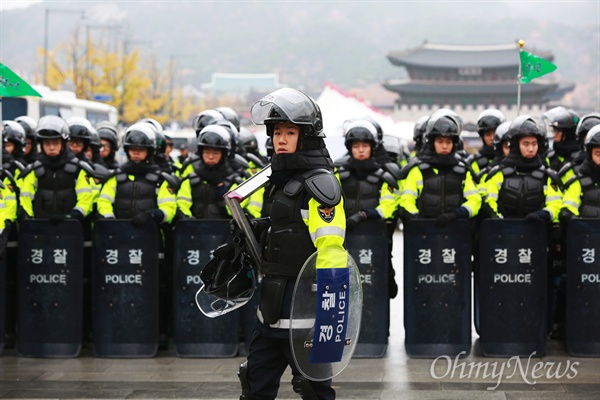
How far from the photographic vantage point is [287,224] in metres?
5.89

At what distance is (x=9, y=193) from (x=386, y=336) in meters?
3.44

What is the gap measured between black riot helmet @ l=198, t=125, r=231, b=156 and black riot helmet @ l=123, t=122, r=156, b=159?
0.43m

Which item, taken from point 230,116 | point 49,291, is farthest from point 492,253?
point 230,116

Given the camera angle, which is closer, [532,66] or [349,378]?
[349,378]

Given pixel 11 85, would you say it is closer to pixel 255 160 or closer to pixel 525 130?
pixel 255 160

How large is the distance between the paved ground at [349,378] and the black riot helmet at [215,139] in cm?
185

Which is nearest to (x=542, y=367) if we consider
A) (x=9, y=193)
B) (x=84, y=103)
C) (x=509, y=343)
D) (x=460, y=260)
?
(x=509, y=343)

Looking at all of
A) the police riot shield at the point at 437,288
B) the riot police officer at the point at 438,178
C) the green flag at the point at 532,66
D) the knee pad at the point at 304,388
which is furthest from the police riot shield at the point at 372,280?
the green flag at the point at 532,66

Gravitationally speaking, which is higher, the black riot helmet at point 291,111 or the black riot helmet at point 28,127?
the black riot helmet at point 28,127

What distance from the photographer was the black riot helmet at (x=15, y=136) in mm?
11750

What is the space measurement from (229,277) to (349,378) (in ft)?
9.34

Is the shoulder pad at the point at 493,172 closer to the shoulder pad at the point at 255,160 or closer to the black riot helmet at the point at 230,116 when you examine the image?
the shoulder pad at the point at 255,160

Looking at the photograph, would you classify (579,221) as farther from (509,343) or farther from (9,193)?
(9,193)

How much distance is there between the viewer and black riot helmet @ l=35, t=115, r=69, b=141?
10030 millimetres
